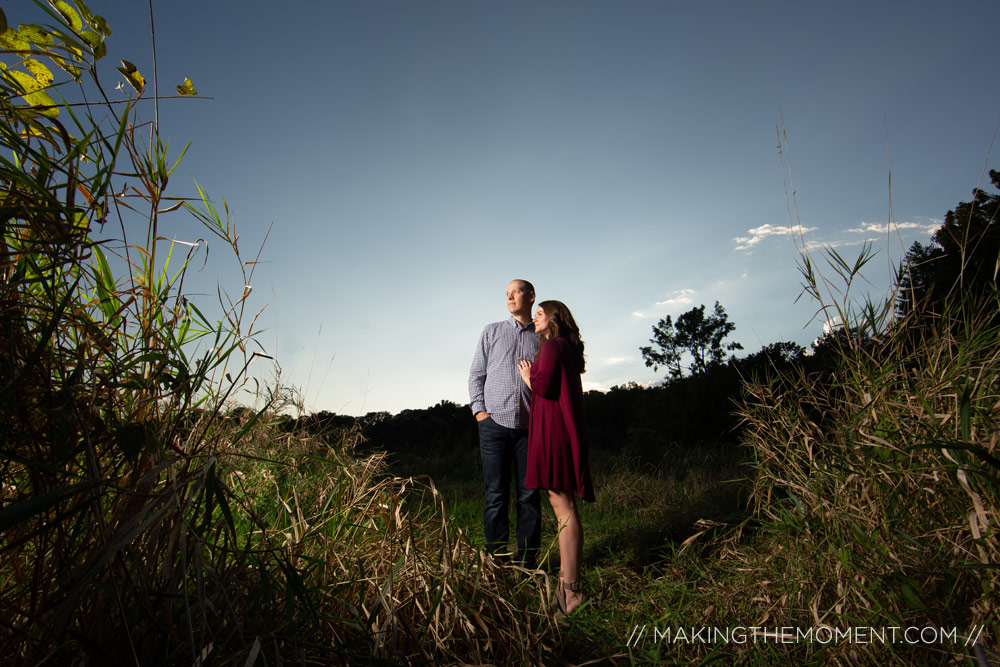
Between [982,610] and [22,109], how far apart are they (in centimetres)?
273

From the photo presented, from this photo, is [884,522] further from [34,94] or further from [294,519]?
[34,94]

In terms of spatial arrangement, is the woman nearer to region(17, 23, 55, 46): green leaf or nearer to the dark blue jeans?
the dark blue jeans

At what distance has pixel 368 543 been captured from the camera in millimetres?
1746

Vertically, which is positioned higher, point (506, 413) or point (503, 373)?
point (503, 373)

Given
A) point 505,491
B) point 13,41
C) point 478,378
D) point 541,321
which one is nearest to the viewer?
point 13,41

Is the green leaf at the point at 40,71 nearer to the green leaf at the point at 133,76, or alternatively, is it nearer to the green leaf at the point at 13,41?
the green leaf at the point at 13,41

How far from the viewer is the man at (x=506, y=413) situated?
340 cm

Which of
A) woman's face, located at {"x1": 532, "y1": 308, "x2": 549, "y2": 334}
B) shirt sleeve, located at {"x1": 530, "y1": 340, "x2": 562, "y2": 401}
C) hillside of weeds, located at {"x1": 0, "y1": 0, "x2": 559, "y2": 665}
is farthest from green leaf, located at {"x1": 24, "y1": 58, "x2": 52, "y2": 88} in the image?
woman's face, located at {"x1": 532, "y1": 308, "x2": 549, "y2": 334}

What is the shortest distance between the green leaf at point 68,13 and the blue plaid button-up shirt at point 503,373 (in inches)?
116

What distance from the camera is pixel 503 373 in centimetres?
378

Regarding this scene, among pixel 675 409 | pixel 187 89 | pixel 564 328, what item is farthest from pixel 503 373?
pixel 675 409

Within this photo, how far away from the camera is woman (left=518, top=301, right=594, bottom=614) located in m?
2.93

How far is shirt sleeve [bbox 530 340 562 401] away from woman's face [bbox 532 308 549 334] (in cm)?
23

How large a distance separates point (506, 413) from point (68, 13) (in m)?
2.99
